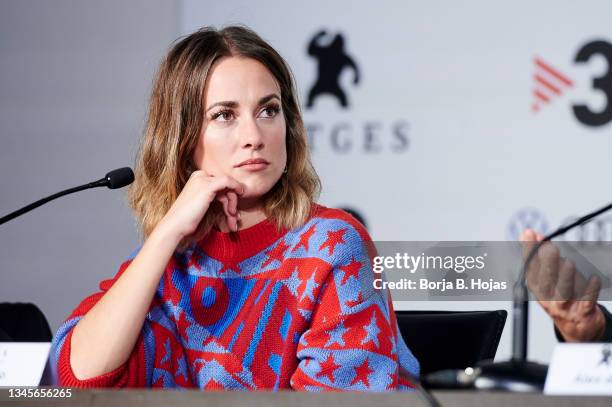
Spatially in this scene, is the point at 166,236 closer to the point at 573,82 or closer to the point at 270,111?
the point at 270,111

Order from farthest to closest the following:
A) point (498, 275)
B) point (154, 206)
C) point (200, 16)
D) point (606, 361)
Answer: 1. point (200, 16)
2. point (498, 275)
3. point (154, 206)
4. point (606, 361)

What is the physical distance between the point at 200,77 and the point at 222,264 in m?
0.35

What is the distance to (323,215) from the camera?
167 cm

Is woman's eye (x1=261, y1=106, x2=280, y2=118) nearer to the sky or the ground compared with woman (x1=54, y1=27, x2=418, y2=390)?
nearer to the sky

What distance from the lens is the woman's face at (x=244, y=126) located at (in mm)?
1618

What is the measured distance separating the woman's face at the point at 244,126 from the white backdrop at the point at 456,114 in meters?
1.64

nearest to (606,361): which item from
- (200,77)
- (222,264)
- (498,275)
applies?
(222,264)

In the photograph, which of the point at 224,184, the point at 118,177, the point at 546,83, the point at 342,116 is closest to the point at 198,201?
the point at 224,184

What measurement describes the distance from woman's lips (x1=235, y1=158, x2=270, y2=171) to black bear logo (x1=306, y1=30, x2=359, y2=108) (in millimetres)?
1694

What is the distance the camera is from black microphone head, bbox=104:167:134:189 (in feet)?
5.22

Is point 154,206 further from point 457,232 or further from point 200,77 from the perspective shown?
point 457,232

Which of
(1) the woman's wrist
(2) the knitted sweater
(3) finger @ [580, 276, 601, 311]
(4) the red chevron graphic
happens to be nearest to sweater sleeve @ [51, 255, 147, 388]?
(2) the knitted sweater

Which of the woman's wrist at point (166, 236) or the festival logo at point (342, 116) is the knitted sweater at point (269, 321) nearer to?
the woman's wrist at point (166, 236)

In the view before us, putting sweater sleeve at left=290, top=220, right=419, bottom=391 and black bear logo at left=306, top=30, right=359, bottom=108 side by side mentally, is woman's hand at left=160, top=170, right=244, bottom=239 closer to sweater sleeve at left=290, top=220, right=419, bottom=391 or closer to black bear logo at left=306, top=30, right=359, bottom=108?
sweater sleeve at left=290, top=220, right=419, bottom=391
